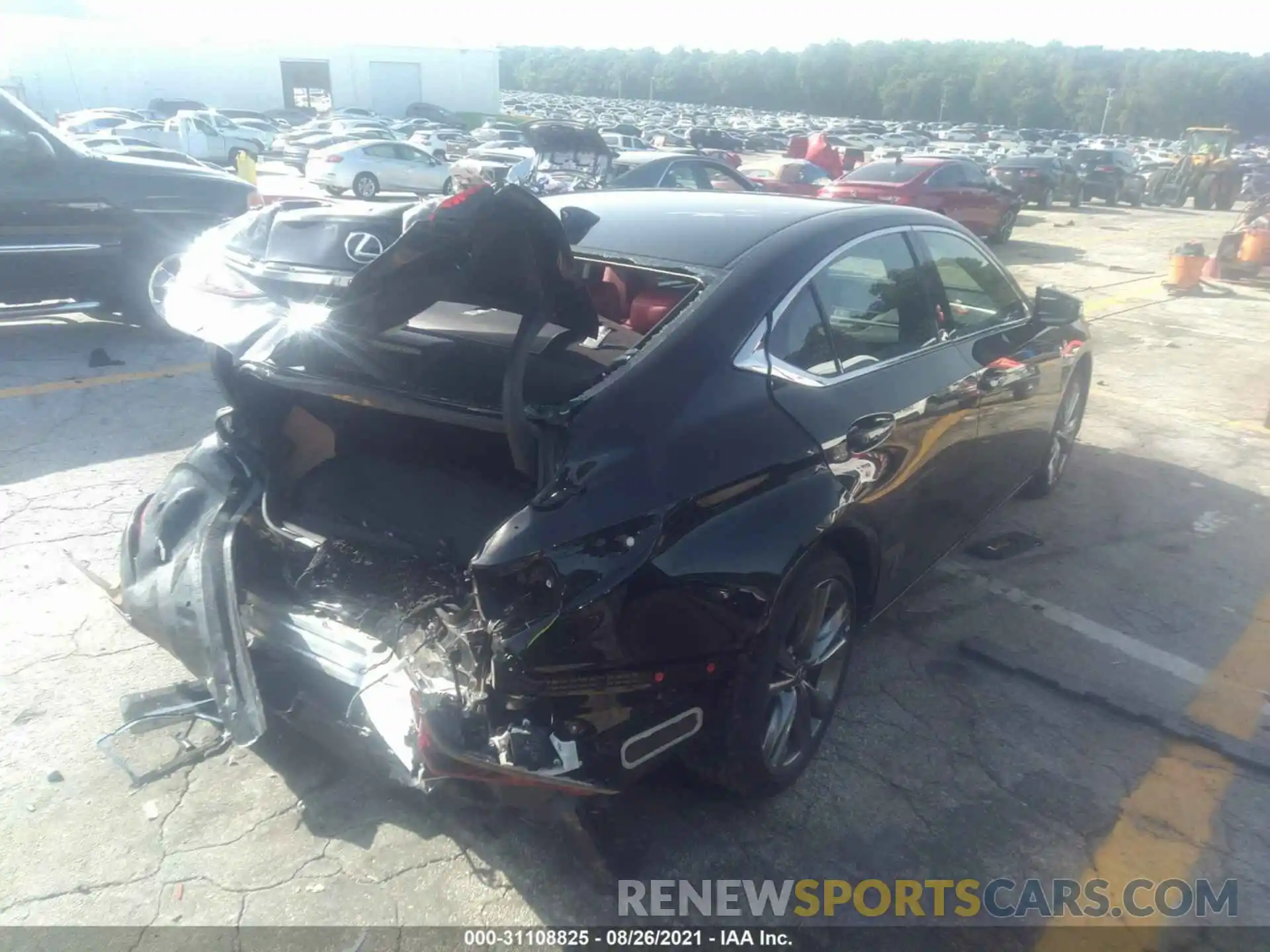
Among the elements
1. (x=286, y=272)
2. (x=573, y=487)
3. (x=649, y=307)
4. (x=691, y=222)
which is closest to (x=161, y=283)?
(x=649, y=307)

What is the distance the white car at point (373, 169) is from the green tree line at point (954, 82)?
86607 mm

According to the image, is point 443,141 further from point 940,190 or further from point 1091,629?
point 1091,629

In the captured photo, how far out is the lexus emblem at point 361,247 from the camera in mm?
6543

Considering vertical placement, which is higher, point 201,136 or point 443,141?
point 201,136

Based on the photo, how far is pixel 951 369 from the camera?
3623 millimetres

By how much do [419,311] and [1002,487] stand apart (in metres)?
2.90

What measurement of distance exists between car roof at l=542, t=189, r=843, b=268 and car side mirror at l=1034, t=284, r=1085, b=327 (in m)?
1.28

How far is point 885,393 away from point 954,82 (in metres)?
113

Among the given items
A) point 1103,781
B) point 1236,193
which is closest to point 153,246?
point 1103,781

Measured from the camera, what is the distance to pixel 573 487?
7.65 ft

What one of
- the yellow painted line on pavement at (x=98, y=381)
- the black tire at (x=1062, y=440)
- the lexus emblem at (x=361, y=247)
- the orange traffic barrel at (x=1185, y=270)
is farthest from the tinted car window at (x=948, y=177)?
the yellow painted line on pavement at (x=98, y=381)

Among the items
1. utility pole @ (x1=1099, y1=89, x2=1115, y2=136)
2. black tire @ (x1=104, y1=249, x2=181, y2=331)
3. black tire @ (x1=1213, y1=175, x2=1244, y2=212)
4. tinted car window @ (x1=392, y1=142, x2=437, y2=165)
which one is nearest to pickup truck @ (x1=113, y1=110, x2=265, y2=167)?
tinted car window @ (x1=392, y1=142, x2=437, y2=165)

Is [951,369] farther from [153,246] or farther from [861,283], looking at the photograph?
[153,246]

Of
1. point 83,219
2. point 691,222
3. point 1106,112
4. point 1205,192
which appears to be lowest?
point 1106,112
